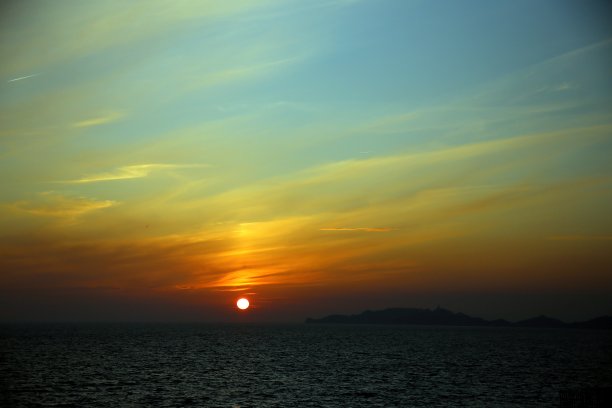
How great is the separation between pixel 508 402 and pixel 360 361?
6216 centimetres

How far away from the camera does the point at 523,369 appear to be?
371 feet

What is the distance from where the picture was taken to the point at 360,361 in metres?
127

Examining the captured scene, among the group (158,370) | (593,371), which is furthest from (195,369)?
(593,371)

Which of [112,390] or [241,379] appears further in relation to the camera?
[241,379]

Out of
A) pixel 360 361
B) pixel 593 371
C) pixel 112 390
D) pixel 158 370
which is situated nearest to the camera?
pixel 112 390

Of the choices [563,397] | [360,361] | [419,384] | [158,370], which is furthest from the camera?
[360,361]

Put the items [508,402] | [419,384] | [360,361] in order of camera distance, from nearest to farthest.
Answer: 1. [508,402]
2. [419,384]
3. [360,361]

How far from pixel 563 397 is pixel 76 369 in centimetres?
8146

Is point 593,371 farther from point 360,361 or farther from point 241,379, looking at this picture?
point 241,379

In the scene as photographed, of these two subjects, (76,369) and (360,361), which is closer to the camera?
(76,369)

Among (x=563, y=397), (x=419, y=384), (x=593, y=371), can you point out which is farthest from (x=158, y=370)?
(x=593, y=371)

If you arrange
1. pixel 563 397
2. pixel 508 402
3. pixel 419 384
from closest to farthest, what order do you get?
pixel 563 397, pixel 508 402, pixel 419 384

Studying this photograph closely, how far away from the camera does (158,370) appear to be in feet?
326

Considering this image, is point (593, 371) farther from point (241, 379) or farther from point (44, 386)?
point (44, 386)
